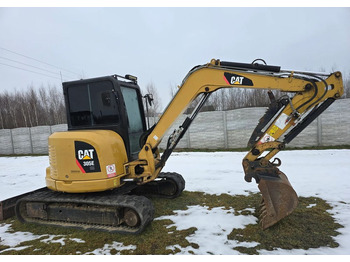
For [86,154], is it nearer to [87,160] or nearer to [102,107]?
[87,160]

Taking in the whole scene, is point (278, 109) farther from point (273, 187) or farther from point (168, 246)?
point (168, 246)

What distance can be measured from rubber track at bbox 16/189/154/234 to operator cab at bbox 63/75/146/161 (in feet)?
2.96

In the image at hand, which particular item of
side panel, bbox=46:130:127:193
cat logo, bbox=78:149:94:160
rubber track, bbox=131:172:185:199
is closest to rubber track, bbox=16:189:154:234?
side panel, bbox=46:130:127:193

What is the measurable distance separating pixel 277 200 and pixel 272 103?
160 cm

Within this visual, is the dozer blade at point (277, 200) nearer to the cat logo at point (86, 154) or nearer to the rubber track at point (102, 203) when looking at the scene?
the rubber track at point (102, 203)

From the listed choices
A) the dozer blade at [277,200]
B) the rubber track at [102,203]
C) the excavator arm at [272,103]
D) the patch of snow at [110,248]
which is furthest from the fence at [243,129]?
the patch of snow at [110,248]

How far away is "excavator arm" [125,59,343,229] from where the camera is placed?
3.61 meters

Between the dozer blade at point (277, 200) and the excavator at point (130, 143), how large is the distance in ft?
0.05

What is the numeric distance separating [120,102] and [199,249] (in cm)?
286

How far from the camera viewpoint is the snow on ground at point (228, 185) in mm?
3500

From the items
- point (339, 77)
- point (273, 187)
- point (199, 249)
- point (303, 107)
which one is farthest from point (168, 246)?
point (339, 77)

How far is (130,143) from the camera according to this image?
15.4 feet

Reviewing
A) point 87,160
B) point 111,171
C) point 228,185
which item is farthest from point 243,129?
point 87,160

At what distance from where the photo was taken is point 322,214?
4.16 m
